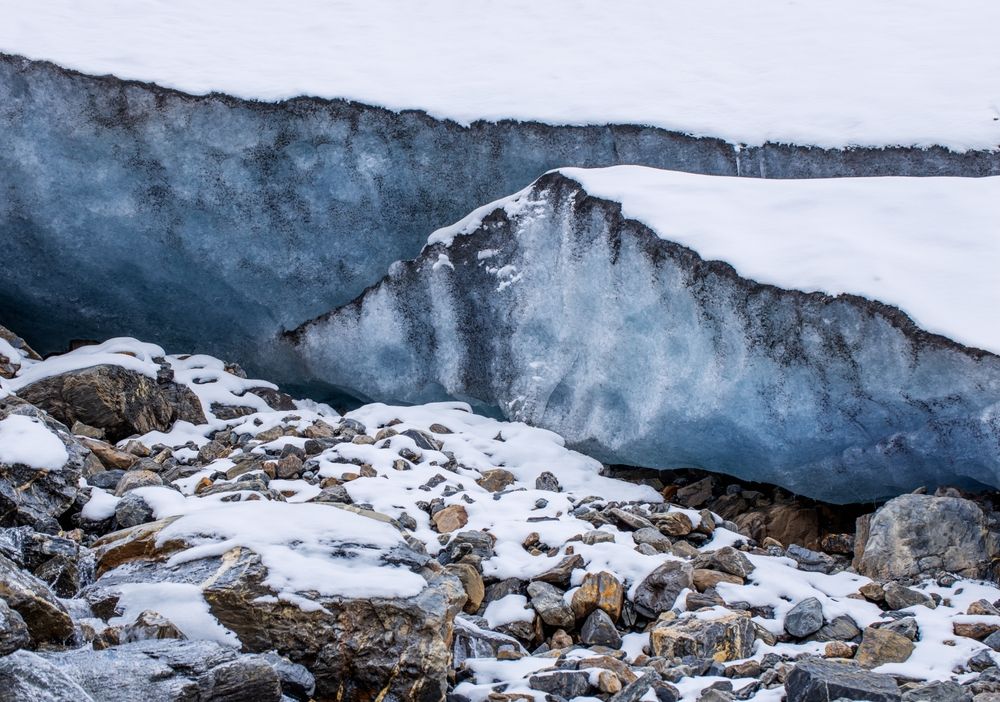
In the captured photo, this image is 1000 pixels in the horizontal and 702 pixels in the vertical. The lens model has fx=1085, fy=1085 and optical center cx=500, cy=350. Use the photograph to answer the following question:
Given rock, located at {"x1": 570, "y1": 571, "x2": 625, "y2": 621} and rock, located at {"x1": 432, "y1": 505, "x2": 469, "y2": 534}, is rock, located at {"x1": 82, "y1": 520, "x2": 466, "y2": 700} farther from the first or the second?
rock, located at {"x1": 432, "y1": 505, "x2": 469, "y2": 534}

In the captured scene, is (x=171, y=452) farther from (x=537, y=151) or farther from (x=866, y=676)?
(x=866, y=676)

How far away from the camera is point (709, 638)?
3.96m

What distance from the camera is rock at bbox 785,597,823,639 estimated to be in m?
4.18

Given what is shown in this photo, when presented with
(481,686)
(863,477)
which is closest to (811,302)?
(863,477)

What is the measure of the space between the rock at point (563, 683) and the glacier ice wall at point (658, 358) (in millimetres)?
2098

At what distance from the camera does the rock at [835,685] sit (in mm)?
3236

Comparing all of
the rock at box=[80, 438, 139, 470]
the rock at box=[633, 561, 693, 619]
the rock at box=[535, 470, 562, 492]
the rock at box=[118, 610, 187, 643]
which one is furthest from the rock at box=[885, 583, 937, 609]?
the rock at box=[80, 438, 139, 470]

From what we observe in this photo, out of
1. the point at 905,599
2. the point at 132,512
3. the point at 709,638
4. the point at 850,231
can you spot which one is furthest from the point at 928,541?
the point at 132,512

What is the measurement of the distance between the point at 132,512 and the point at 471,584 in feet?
4.68

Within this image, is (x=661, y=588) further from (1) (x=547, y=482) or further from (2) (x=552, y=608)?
(1) (x=547, y=482)

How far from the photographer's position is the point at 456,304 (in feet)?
21.1

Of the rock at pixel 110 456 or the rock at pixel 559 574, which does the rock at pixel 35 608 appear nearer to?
the rock at pixel 559 574

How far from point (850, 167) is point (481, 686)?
396cm

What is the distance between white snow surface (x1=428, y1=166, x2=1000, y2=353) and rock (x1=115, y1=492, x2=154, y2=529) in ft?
9.19
